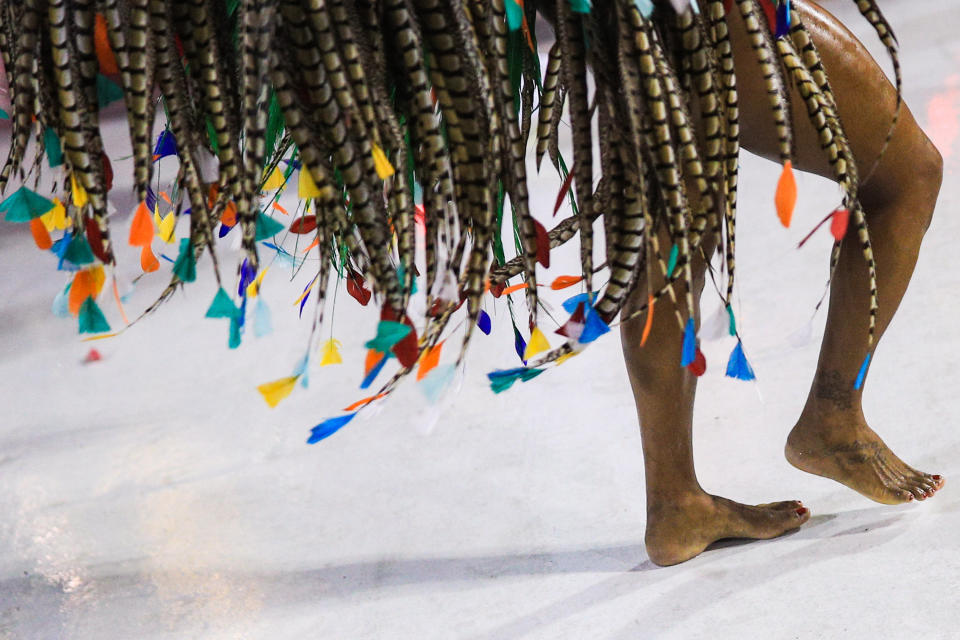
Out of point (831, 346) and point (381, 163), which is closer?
point (381, 163)

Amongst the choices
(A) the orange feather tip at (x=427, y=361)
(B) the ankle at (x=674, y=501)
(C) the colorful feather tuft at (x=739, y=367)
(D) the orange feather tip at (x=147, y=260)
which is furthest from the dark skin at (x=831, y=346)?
(D) the orange feather tip at (x=147, y=260)

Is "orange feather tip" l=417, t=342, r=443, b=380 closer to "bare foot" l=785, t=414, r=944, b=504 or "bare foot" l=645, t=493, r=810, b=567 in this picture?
"bare foot" l=645, t=493, r=810, b=567

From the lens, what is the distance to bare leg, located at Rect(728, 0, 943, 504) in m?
0.96

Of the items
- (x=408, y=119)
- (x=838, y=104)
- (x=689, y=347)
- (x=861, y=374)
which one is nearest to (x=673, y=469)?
(x=861, y=374)

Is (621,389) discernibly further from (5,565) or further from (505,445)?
(5,565)

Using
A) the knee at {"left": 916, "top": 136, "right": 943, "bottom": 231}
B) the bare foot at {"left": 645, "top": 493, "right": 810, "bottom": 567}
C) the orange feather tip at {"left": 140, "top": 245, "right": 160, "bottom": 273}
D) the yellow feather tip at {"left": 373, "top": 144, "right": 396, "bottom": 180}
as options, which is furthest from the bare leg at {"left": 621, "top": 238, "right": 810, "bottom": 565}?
the orange feather tip at {"left": 140, "top": 245, "right": 160, "bottom": 273}

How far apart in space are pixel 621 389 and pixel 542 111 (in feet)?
2.42

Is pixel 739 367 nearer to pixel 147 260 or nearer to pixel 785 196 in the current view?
pixel 785 196

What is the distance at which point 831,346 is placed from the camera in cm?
115

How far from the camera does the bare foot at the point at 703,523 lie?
1132 mm

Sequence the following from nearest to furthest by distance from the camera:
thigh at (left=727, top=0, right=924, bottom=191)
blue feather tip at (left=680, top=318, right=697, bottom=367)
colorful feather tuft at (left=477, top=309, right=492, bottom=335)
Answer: blue feather tip at (left=680, top=318, right=697, bottom=367)
thigh at (left=727, top=0, right=924, bottom=191)
colorful feather tuft at (left=477, top=309, right=492, bottom=335)

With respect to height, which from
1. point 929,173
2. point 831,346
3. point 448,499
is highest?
point 929,173

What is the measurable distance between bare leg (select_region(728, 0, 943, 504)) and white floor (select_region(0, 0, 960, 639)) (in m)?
0.07

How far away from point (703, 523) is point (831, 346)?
251 mm
